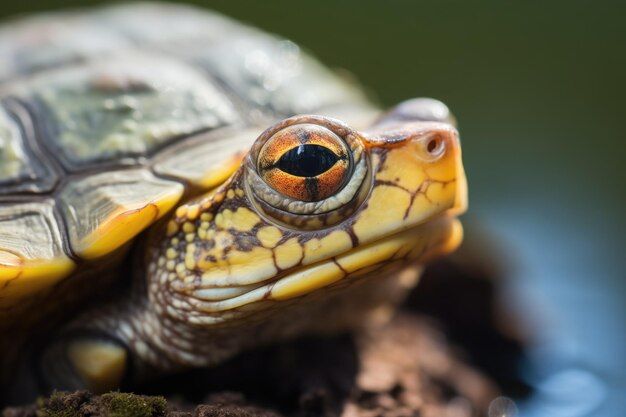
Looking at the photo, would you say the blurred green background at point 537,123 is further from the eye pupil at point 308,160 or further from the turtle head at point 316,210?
the eye pupil at point 308,160

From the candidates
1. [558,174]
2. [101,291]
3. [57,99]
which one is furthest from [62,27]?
[558,174]

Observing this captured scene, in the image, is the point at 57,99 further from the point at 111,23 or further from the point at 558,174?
the point at 558,174

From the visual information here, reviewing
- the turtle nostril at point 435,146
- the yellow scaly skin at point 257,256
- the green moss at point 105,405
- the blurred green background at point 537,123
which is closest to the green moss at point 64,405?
the green moss at point 105,405

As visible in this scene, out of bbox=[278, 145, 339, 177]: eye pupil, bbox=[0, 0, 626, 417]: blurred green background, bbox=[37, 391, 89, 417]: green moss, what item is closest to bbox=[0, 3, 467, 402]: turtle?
bbox=[278, 145, 339, 177]: eye pupil

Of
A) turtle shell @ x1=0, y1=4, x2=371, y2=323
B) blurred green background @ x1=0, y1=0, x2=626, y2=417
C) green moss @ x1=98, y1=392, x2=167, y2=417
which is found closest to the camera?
green moss @ x1=98, y1=392, x2=167, y2=417

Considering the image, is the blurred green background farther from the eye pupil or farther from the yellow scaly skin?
the eye pupil

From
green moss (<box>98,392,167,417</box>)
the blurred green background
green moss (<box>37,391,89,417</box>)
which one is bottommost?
green moss (<box>37,391,89,417</box>)

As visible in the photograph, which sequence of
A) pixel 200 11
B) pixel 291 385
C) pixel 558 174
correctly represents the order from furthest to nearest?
pixel 558 174 < pixel 200 11 < pixel 291 385
